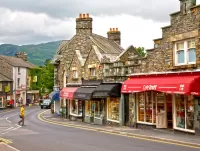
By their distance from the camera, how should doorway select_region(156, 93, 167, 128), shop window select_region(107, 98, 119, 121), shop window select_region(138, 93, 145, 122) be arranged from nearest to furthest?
doorway select_region(156, 93, 167, 128)
shop window select_region(138, 93, 145, 122)
shop window select_region(107, 98, 119, 121)

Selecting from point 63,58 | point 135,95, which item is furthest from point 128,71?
point 63,58

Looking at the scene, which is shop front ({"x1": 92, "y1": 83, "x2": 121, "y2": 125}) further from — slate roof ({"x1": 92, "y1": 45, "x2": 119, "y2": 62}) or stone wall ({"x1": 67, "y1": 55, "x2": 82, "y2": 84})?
stone wall ({"x1": 67, "y1": 55, "x2": 82, "y2": 84})

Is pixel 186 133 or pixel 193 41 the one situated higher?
pixel 193 41

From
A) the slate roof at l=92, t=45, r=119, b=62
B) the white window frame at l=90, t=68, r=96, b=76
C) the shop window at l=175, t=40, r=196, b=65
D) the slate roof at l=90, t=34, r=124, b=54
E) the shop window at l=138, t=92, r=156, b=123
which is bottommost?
the shop window at l=138, t=92, r=156, b=123

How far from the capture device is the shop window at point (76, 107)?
35.8m

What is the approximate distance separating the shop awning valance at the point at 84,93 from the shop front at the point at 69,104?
1.36 m

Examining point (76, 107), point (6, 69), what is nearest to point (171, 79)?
point (76, 107)

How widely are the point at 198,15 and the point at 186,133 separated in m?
6.84

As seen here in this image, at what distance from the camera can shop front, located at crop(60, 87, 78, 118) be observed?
1375 inches

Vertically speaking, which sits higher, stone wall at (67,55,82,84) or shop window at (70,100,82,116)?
stone wall at (67,55,82,84)

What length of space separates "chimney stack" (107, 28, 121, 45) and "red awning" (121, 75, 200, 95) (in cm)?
1793

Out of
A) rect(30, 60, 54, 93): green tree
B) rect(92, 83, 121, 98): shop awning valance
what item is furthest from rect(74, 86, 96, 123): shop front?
rect(30, 60, 54, 93): green tree

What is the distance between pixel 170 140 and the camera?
682 inches

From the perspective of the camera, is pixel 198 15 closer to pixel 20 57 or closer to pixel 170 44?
pixel 170 44
